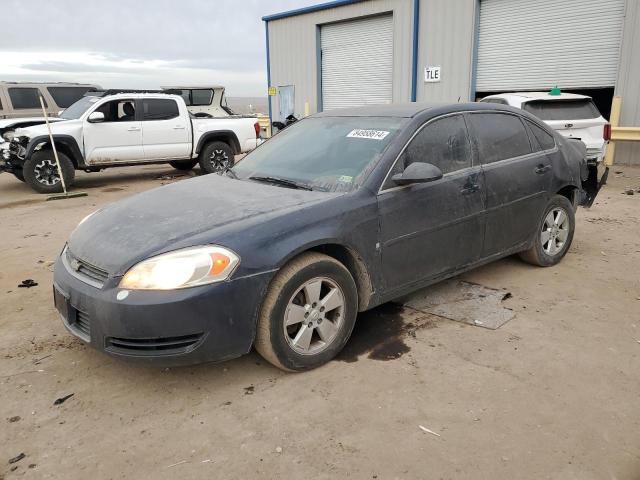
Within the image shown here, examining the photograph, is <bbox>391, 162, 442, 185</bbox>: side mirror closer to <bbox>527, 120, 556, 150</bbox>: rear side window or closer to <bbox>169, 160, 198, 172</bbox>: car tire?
<bbox>527, 120, 556, 150</bbox>: rear side window

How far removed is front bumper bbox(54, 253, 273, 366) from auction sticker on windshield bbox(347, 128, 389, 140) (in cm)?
141

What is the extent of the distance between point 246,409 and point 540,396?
1638 millimetres

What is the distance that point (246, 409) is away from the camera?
2.84 meters

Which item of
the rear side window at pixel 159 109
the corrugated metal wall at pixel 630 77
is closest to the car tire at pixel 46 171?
the rear side window at pixel 159 109

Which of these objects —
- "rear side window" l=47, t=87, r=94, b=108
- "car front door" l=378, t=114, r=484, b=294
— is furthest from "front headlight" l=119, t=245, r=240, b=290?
"rear side window" l=47, t=87, r=94, b=108

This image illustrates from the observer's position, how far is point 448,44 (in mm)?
14977

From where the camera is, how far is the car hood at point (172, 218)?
115 inches

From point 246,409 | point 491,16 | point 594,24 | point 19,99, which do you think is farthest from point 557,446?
point 19,99

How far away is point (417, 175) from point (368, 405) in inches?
58.6

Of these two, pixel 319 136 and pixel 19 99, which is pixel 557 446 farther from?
pixel 19 99

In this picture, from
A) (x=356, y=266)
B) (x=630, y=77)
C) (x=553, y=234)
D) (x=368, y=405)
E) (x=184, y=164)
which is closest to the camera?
(x=368, y=405)

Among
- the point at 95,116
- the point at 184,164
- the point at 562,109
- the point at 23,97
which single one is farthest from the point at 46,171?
the point at 562,109

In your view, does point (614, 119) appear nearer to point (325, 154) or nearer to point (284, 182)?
point (325, 154)

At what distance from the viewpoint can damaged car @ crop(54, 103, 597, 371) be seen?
110 inches
